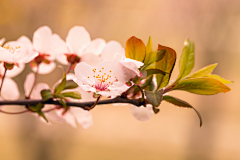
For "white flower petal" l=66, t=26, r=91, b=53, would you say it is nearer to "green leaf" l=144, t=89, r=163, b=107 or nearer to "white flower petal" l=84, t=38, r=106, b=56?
"white flower petal" l=84, t=38, r=106, b=56

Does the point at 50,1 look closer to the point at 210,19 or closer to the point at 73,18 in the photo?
the point at 73,18

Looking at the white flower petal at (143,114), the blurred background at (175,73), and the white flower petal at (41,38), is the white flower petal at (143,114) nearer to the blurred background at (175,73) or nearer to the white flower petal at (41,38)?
the white flower petal at (41,38)

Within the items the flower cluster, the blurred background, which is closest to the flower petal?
the flower cluster

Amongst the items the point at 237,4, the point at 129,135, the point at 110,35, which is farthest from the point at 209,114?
the point at 110,35

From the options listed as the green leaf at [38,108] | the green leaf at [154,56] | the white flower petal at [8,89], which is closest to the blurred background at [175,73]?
the white flower petal at [8,89]

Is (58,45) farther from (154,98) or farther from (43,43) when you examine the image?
(154,98)

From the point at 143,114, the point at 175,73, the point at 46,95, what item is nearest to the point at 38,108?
the point at 46,95
